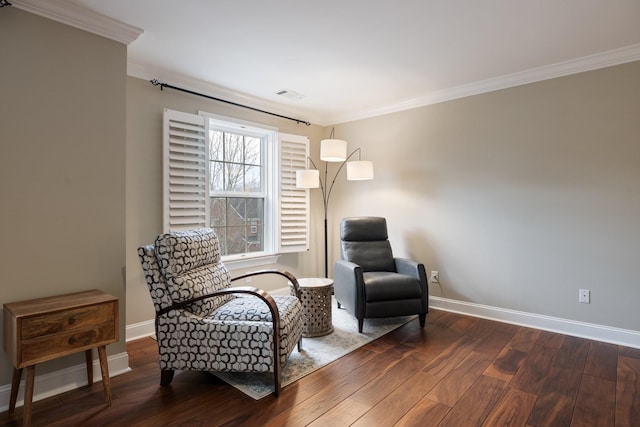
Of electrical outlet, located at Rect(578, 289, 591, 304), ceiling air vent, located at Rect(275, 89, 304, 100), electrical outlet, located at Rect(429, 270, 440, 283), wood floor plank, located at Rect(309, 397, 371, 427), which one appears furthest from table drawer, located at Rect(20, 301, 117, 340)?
electrical outlet, located at Rect(578, 289, 591, 304)

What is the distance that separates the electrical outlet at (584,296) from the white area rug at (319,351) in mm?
1485

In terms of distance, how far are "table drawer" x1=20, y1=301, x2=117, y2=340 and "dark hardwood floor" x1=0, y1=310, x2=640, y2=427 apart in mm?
498

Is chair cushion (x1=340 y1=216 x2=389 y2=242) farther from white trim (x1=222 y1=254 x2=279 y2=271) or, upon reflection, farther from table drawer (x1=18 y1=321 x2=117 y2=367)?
table drawer (x1=18 y1=321 x2=117 y2=367)

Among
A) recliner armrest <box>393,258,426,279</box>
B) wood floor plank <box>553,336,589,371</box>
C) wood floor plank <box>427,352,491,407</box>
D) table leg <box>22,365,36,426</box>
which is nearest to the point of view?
table leg <box>22,365,36,426</box>

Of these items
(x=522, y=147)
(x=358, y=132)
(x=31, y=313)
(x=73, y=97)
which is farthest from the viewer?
(x=358, y=132)

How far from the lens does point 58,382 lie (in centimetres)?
214

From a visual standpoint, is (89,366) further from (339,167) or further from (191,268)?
(339,167)

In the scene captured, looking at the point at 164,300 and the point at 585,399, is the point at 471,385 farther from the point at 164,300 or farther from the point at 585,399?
the point at 164,300

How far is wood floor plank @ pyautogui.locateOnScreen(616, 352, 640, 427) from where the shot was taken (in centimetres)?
187

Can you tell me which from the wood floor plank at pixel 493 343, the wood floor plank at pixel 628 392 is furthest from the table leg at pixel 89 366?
the wood floor plank at pixel 628 392

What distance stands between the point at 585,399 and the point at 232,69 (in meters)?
3.58

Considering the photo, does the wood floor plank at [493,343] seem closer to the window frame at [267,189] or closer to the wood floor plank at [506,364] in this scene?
the wood floor plank at [506,364]

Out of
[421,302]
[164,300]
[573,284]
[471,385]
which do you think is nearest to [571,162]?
[573,284]

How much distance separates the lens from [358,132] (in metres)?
4.56
